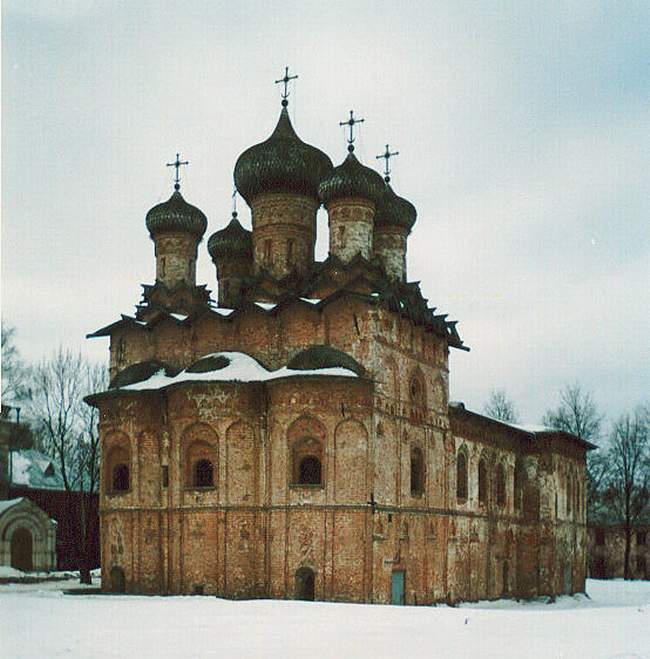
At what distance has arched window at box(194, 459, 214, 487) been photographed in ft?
85.1

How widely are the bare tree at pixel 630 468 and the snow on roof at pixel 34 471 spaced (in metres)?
28.4

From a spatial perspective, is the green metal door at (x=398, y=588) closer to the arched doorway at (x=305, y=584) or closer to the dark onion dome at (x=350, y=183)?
the arched doorway at (x=305, y=584)

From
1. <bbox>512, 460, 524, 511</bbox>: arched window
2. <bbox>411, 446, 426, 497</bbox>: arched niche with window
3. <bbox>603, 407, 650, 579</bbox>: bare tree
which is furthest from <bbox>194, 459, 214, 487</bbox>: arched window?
<bbox>603, 407, 650, 579</bbox>: bare tree

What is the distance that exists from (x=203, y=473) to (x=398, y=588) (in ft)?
19.4

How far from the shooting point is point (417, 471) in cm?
2822

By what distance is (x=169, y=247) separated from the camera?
1256 inches

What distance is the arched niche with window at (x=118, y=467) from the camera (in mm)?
27328

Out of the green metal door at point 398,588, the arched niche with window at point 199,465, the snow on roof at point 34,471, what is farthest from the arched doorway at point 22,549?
the green metal door at point 398,588

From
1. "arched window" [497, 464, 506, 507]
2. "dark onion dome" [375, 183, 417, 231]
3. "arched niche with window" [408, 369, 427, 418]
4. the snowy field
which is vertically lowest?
the snowy field

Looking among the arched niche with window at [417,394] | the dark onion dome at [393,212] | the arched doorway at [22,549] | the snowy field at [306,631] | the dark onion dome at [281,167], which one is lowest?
the arched doorway at [22,549]

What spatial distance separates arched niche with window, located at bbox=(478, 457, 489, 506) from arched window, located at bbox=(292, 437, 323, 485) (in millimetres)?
10302

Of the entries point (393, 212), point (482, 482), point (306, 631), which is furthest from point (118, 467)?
point (306, 631)

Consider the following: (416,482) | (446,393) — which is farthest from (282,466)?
(446,393)

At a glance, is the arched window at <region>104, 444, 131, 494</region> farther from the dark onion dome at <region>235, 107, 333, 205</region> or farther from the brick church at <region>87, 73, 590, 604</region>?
the dark onion dome at <region>235, 107, 333, 205</region>
